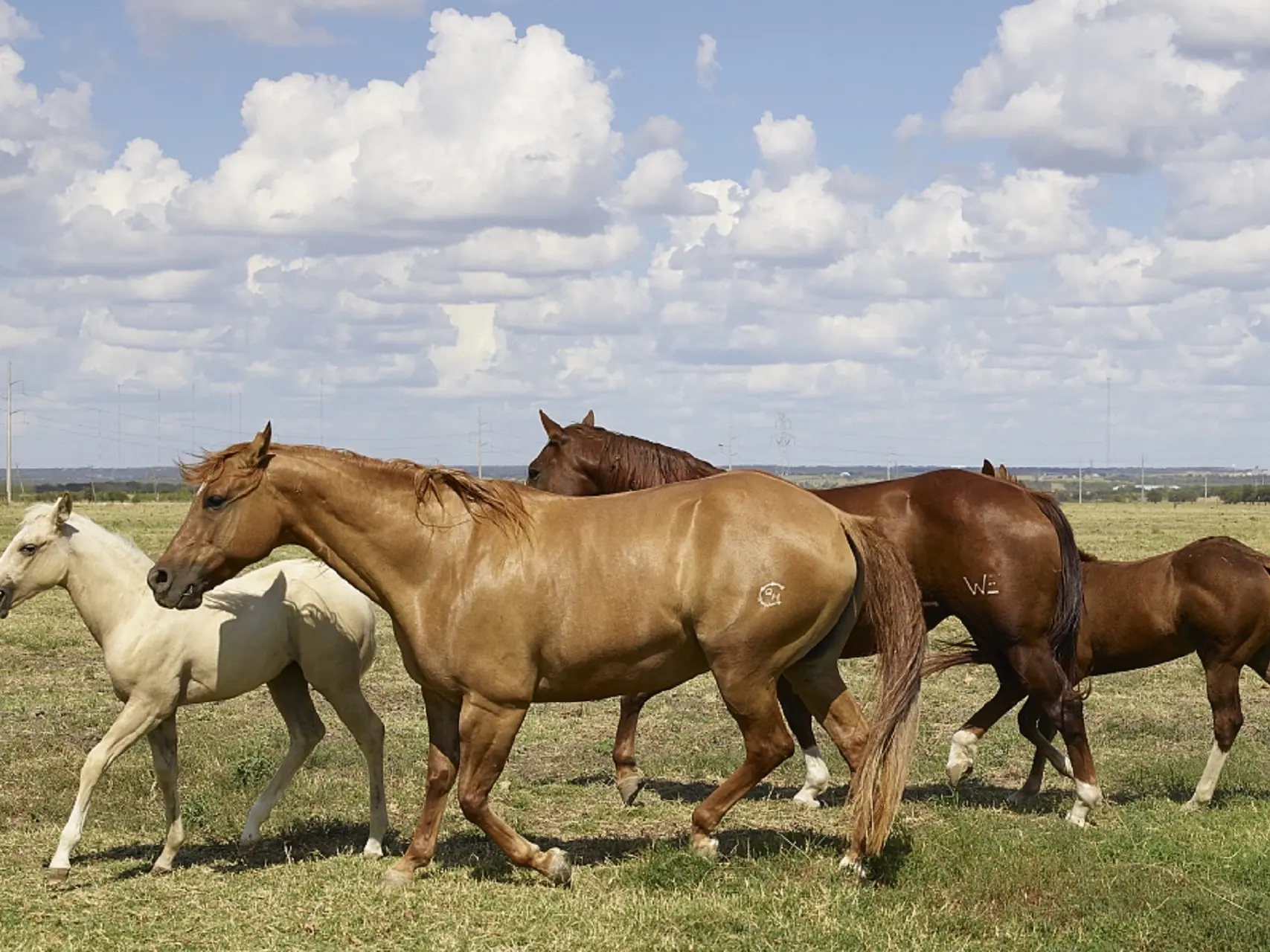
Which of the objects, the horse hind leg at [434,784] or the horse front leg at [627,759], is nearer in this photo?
the horse hind leg at [434,784]

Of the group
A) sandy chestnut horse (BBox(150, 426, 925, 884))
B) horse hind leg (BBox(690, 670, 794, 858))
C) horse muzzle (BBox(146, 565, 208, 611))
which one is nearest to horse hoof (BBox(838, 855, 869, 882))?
sandy chestnut horse (BBox(150, 426, 925, 884))

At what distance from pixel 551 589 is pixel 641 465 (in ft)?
8.75

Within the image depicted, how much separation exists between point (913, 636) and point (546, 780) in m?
3.24

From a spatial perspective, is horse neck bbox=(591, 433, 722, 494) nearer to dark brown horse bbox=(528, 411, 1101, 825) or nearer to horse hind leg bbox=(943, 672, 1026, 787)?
dark brown horse bbox=(528, 411, 1101, 825)

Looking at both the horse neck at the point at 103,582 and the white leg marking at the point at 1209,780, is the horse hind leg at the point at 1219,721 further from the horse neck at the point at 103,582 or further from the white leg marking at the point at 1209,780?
the horse neck at the point at 103,582

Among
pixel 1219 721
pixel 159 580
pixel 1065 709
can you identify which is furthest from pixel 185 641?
pixel 1219 721

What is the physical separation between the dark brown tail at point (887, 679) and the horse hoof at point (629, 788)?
7.08 ft

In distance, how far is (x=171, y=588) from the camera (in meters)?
6.63

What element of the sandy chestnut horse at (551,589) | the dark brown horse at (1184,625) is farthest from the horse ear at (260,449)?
the dark brown horse at (1184,625)

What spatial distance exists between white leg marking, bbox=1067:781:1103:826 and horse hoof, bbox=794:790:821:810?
144 centimetres

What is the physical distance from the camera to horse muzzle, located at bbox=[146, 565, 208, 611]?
261 inches

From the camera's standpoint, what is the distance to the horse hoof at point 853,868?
21.5 ft

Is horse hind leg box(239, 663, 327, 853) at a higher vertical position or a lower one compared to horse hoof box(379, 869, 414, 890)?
higher

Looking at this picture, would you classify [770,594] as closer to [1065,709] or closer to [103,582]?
[1065,709]
